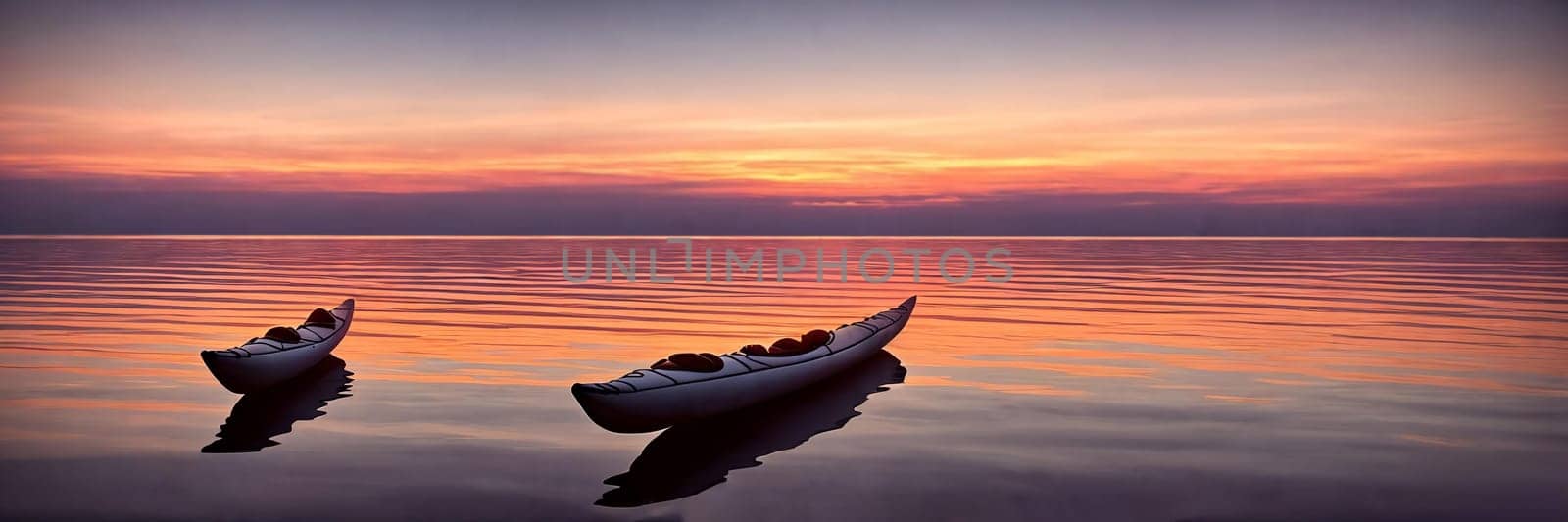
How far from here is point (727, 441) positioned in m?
12.3

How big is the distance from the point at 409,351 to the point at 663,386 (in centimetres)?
1044

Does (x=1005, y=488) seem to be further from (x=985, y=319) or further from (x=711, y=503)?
(x=985, y=319)

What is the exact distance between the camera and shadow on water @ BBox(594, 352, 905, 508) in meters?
10.1

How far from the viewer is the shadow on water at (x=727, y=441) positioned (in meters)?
10.1

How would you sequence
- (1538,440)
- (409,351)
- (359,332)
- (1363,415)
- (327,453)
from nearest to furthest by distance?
(327,453) → (1538,440) → (1363,415) → (409,351) → (359,332)

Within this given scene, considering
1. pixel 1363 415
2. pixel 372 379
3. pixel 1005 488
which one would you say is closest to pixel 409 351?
Answer: pixel 372 379

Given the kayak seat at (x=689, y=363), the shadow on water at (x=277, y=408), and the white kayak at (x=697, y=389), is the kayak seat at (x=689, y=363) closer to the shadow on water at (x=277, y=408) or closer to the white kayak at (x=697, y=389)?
the white kayak at (x=697, y=389)

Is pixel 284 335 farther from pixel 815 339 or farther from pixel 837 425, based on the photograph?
pixel 837 425

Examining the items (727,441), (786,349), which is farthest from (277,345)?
(786,349)

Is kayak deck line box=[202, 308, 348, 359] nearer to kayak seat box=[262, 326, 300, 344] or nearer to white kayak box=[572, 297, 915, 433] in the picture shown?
kayak seat box=[262, 326, 300, 344]

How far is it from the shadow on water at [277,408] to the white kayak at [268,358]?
20cm

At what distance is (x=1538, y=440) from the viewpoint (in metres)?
12.1

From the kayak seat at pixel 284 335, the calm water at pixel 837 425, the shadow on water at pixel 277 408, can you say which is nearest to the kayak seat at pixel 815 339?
the calm water at pixel 837 425

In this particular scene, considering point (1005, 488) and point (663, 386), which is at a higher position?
point (663, 386)
